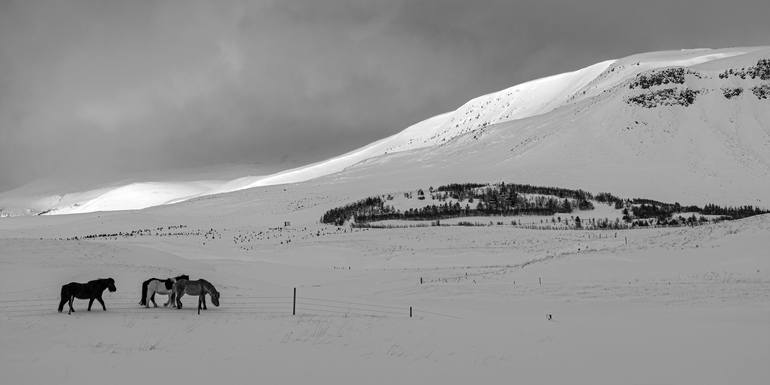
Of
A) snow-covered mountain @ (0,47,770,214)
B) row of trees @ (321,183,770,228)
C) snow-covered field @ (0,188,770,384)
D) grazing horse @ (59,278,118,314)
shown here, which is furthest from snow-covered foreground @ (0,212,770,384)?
snow-covered mountain @ (0,47,770,214)

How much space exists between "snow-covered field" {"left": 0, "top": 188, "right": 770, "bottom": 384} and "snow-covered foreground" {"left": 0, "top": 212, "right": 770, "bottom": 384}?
68 millimetres

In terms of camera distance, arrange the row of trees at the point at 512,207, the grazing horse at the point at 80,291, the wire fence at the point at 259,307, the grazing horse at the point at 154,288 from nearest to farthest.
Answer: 1. the grazing horse at the point at 80,291
2. the wire fence at the point at 259,307
3. the grazing horse at the point at 154,288
4. the row of trees at the point at 512,207

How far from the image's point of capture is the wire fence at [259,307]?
18.9 m

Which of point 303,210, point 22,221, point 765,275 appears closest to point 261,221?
point 303,210

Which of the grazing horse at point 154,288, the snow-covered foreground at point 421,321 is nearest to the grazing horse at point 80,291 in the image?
the snow-covered foreground at point 421,321

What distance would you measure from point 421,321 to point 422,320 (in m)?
0.29

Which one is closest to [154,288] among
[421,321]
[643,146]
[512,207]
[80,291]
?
[80,291]

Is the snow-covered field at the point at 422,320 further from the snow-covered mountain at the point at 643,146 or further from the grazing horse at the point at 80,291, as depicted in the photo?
the snow-covered mountain at the point at 643,146

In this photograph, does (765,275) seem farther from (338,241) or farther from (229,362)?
(338,241)

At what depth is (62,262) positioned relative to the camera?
88.3ft

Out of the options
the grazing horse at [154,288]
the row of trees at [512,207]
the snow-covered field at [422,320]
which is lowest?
the snow-covered field at [422,320]

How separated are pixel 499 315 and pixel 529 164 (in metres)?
96.7

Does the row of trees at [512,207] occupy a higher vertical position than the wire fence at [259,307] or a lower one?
higher

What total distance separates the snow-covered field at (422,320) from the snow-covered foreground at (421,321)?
0.22ft
